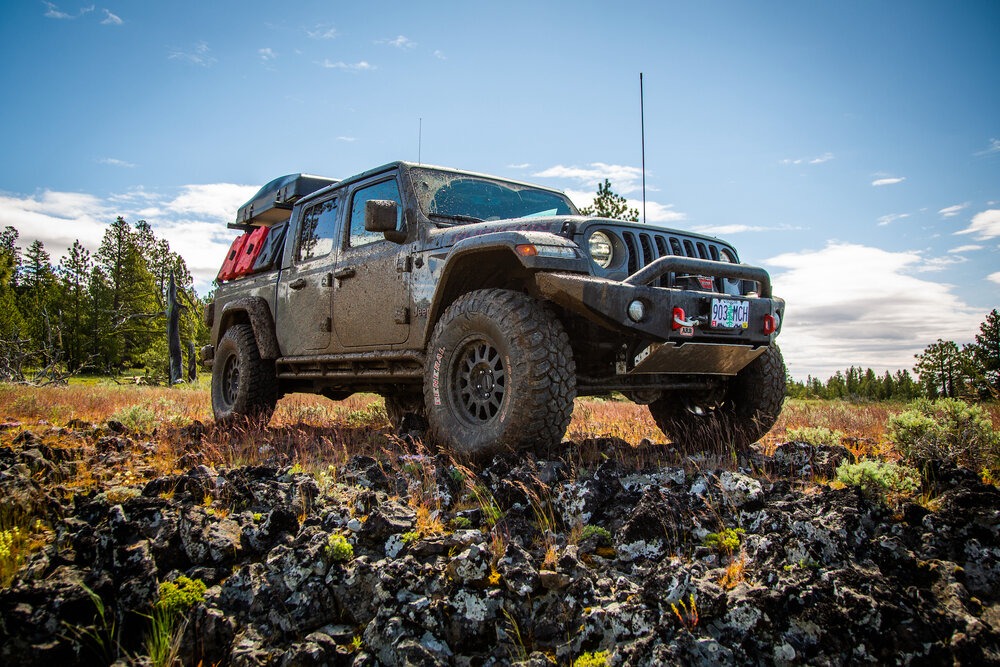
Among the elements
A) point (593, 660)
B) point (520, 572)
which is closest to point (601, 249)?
point (520, 572)

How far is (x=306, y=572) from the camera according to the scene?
267 centimetres

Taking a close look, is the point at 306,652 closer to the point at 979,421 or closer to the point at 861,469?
the point at 861,469

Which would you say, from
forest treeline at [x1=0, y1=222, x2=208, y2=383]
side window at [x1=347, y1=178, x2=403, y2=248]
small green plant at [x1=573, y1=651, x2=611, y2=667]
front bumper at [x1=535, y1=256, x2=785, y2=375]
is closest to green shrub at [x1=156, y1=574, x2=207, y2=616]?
small green plant at [x1=573, y1=651, x2=611, y2=667]

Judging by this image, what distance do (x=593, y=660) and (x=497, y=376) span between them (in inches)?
88.9

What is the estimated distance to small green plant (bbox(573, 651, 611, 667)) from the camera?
A: 2176mm

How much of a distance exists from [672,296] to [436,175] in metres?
2.34

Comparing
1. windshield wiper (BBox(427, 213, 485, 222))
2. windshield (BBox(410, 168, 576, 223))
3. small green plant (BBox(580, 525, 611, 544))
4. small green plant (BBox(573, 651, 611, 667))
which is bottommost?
small green plant (BBox(573, 651, 611, 667))

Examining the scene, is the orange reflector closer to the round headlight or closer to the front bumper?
the front bumper

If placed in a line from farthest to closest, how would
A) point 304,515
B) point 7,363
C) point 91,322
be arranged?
1. point 91,322
2. point 7,363
3. point 304,515

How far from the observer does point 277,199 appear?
7.20m

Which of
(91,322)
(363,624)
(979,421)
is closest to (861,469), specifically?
(979,421)

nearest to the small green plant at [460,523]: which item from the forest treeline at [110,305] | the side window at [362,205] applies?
the side window at [362,205]

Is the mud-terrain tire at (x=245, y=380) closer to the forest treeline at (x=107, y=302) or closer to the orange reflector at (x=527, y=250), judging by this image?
the orange reflector at (x=527, y=250)

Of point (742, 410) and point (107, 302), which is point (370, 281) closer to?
point (742, 410)
